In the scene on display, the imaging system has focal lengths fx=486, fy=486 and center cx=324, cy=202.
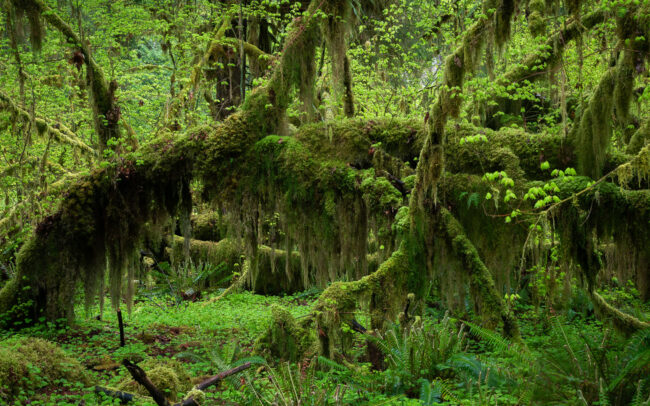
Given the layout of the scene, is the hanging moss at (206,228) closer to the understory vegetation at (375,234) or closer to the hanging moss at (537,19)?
the understory vegetation at (375,234)

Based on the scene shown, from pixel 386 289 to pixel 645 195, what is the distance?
3.34 metres

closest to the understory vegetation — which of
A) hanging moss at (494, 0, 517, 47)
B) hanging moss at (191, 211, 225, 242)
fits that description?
hanging moss at (494, 0, 517, 47)

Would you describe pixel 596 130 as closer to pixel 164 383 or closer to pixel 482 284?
pixel 482 284

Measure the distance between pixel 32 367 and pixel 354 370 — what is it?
4.25 meters

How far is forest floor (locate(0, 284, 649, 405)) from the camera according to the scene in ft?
15.1

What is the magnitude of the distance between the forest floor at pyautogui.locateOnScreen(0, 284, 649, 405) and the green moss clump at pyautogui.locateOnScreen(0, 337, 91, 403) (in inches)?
1.6

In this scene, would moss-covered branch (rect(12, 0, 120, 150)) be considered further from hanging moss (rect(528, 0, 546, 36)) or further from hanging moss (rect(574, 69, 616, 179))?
hanging moss (rect(574, 69, 616, 179))

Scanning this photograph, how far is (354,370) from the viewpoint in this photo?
570 cm

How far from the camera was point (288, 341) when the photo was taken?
605 cm

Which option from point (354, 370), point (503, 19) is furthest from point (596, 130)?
point (354, 370)

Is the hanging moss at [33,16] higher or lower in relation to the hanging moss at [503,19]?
higher

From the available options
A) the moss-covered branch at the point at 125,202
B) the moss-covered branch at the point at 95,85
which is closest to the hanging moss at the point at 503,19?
the moss-covered branch at the point at 125,202

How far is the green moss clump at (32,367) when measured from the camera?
19.4ft

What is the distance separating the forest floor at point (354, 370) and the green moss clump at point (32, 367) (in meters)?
0.04
